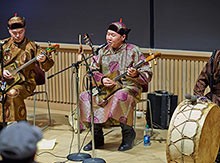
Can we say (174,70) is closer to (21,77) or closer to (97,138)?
(97,138)

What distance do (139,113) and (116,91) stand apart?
46.6 inches

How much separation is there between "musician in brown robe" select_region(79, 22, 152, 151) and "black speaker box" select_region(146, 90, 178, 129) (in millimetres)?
549

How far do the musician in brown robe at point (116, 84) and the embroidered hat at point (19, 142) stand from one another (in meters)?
2.98

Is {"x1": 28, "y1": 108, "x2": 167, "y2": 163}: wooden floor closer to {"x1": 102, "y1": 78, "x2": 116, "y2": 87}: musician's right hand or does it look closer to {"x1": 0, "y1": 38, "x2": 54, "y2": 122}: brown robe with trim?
{"x1": 0, "y1": 38, "x2": 54, "y2": 122}: brown robe with trim

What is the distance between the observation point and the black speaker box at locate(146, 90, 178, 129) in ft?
16.0

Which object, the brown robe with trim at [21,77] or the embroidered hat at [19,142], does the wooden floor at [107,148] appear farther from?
the embroidered hat at [19,142]

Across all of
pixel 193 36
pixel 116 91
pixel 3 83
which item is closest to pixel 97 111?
pixel 116 91

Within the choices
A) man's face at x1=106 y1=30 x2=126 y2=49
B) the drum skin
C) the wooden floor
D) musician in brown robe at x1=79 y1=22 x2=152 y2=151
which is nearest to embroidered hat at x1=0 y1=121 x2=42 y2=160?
the drum skin

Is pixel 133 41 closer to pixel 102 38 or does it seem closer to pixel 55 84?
pixel 102 38

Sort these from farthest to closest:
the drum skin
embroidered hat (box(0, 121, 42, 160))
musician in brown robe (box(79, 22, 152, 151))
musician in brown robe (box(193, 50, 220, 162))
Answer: musician in brown robe (box(79, 22, 152, 151)) → musician in brown robe (box(193, 50, 220, 162)) → the drum skin → embroidered hat (box(0, 121, 42, 160))

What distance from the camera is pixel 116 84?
169 inches

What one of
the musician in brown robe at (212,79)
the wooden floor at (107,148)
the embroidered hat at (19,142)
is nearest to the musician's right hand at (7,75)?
the wooden floor at (107,148)

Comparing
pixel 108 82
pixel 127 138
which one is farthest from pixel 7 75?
pixel 127 138

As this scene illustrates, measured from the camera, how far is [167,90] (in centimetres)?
525
